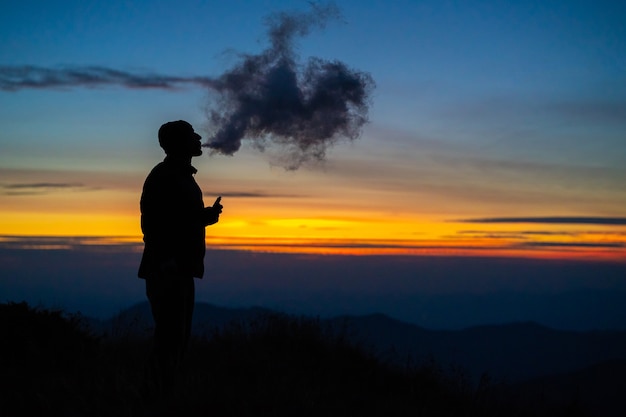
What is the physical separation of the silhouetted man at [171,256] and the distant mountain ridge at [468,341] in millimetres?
2235

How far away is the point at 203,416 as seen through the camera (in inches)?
233

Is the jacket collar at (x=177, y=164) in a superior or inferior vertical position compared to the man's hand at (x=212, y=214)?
superior

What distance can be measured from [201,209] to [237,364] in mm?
2479

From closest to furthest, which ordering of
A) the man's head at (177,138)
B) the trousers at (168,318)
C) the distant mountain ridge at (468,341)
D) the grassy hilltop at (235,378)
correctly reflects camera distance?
the grassy hilltop at (235,378)
the trousers at (168,318)
the man's head at (177,138)
the distant mountain ridge at (468,341)

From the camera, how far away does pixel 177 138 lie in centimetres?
663

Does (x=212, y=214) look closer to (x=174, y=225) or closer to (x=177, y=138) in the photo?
(x=174, y=225)

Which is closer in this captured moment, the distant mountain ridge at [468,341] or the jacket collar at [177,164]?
the jacket collar at [177,164]

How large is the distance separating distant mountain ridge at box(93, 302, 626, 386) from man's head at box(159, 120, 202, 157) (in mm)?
2957

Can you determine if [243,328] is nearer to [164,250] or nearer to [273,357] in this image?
[273,357]

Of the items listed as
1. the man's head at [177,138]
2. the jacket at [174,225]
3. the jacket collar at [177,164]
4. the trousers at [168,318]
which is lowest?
the trousers at [168,318]

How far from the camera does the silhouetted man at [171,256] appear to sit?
639 centimetres

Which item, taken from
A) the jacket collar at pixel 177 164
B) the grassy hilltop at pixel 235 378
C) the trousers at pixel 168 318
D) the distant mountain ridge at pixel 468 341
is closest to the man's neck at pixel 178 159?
the jacket collar at pixel 177 164

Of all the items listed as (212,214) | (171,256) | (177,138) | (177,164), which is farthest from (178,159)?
(171,256)

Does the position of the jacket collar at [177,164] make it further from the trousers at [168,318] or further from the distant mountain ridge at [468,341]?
the distant mountain ridge at [468,341]
